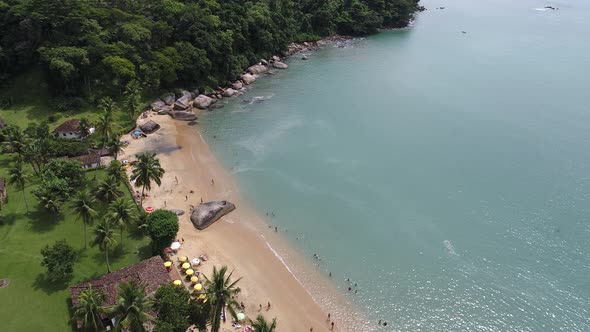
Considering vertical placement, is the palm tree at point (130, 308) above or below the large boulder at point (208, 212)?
above

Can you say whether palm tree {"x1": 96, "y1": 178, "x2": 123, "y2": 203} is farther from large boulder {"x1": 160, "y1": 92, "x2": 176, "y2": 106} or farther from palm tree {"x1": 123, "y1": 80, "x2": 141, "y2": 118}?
large boulder {"x1": 160, "y1": 92, "x2": 176, "y2": 106}

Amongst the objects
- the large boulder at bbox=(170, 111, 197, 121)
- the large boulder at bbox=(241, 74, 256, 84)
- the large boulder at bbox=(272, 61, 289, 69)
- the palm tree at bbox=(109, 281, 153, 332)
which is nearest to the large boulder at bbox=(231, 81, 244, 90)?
the large boulder at bbox=(241, 74, 256, 84)

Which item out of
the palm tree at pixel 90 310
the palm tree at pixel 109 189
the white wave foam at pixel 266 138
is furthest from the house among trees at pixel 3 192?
the white wave foam at pixel 266 138

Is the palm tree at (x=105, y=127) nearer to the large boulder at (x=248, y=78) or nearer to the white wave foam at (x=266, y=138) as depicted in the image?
the white wave foam at (x=266, y=138)

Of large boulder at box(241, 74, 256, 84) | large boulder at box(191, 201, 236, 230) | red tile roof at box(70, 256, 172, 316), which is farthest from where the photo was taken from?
large boulder at box(241, 74, 256, 84)

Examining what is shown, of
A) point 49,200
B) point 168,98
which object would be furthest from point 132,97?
point 49,200

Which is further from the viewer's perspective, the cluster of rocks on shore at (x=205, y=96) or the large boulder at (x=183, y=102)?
the large boulder at (x=183, y=102)
